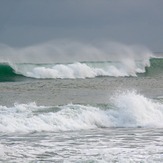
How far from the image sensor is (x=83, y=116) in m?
18.9

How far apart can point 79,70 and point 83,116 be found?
1042 inches

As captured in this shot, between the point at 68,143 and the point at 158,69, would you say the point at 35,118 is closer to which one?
the point at 68,143

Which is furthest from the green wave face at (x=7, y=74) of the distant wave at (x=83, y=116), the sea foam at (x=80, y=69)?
the distant wave at (x=83, y=116)

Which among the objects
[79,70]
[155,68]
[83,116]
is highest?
[155,68]

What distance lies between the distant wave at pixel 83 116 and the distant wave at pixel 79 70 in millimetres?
18141

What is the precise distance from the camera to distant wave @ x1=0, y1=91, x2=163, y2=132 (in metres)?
17.2

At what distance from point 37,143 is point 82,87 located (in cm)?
1770

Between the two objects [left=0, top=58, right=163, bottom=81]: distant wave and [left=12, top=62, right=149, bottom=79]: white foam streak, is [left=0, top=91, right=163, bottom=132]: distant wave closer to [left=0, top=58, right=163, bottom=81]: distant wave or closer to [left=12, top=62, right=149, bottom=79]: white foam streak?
[left=0, top=58, right=163, bottom=81]: distant wave

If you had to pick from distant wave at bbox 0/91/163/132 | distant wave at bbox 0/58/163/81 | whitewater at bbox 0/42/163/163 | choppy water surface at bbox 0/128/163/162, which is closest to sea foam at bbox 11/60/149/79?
distant wave at bbox 0/58/163/81

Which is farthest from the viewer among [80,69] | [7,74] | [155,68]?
[155,68]

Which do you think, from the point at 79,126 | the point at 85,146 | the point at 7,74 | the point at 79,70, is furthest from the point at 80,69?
the point at 85,146

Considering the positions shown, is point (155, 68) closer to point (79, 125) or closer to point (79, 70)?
point (79, 70)

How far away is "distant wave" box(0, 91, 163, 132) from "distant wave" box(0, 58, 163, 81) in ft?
59.5

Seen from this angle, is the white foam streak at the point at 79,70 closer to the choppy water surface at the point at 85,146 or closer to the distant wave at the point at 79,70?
the distant wave at the point at 79,70
